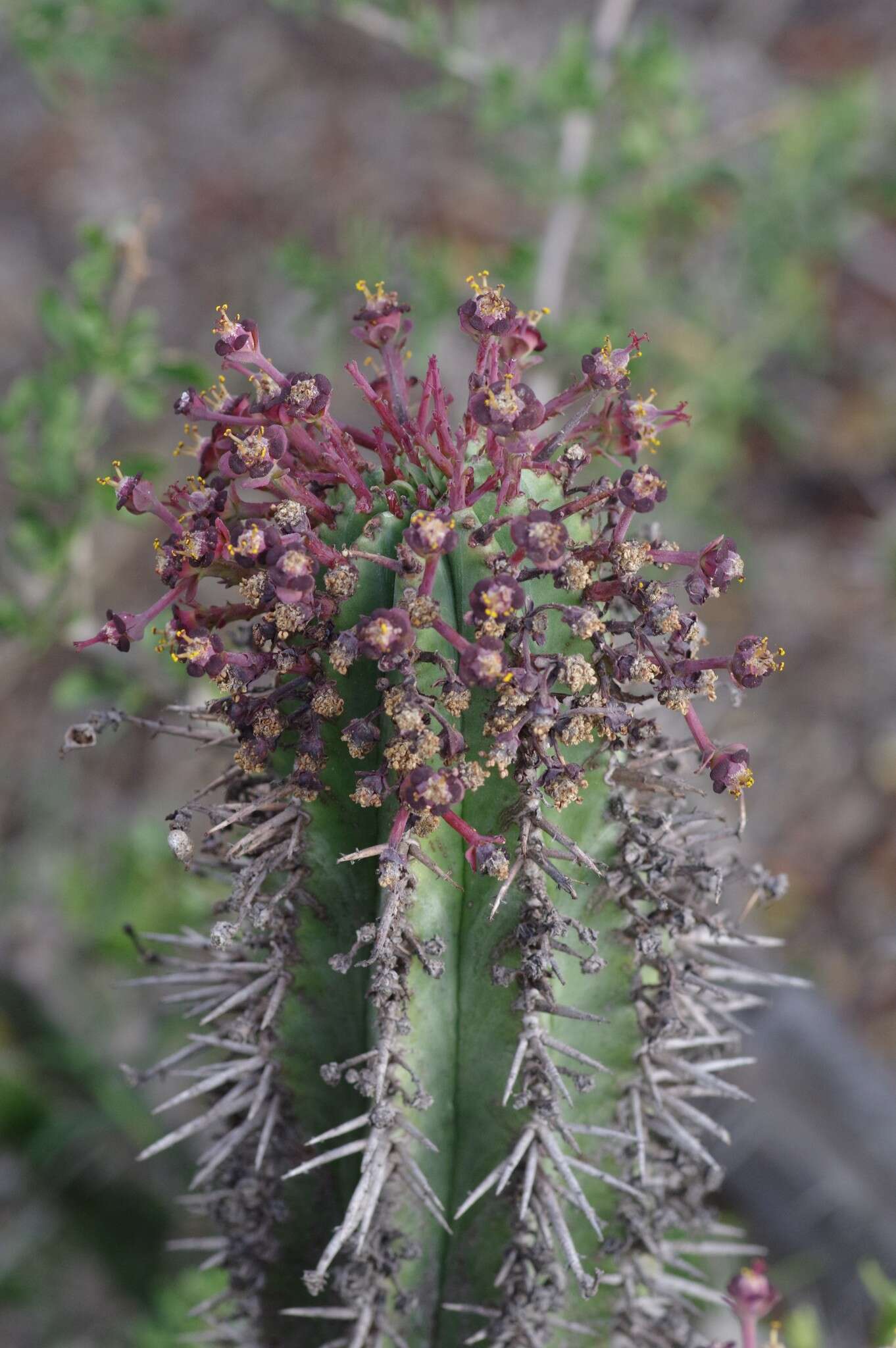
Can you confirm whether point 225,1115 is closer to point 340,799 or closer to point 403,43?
point 340,799

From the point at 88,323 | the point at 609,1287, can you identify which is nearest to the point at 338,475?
the point at 609,1287

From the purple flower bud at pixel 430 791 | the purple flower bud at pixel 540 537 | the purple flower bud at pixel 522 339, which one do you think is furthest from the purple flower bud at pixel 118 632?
the purple flower bud at pixel 522 339

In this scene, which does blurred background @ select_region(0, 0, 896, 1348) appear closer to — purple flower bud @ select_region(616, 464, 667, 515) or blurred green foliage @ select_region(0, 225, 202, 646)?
blurred green foliage @ select_region(0, 225, 202, 646)

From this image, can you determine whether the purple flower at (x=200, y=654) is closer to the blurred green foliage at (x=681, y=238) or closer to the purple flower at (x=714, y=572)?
the purple flower at (x=714, y=572)

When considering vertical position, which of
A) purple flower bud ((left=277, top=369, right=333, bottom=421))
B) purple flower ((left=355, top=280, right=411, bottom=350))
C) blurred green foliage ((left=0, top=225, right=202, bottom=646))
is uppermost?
blurred green foliage ((left=0, top=225, right=202, bottom=646))

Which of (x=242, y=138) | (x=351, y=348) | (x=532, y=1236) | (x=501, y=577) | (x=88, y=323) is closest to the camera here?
(x=501, y=577)

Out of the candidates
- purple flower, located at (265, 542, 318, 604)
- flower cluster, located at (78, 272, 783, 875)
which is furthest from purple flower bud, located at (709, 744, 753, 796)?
purple flower, located at (265, 542, 318, 604)
